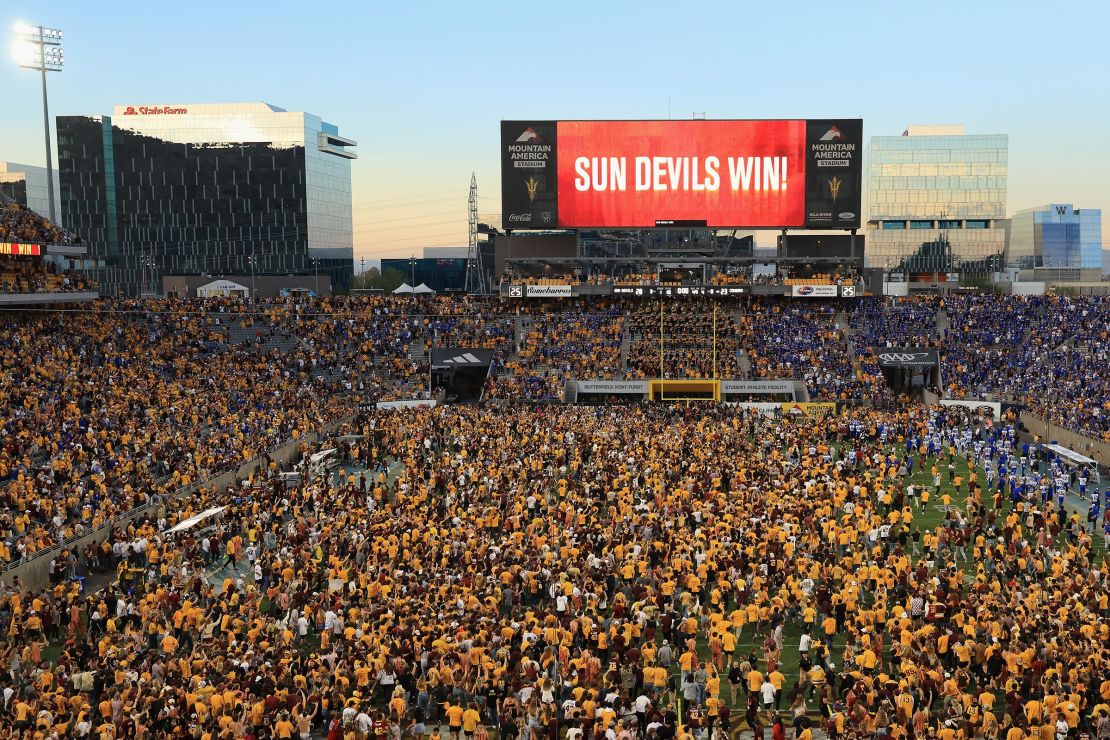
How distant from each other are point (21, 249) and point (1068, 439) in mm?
41234

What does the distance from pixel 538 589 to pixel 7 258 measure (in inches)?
1364

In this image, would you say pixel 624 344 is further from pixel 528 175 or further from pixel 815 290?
pixel 528 175

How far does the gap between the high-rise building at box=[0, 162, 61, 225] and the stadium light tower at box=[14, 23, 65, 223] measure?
2680 inches

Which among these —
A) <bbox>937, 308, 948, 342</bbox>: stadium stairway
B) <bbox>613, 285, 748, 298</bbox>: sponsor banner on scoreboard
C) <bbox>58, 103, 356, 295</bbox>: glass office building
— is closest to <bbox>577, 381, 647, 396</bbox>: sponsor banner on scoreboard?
<bbox>613, 285, 748, 298</bbox>: sponsor banner on scoreboard

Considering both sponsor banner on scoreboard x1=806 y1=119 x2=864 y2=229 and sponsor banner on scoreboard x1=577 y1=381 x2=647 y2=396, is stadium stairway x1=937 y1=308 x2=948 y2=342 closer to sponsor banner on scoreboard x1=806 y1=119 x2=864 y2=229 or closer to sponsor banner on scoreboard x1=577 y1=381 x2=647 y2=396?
sponsor banner on scoreboard x1=806 y1=119 x2=864 y2=229

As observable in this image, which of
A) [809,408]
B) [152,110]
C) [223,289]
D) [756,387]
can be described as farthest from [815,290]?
[152,110]

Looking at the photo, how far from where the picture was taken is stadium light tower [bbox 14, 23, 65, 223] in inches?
1897

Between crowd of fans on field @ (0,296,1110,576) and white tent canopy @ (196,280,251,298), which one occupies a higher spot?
white tent canopy @ (196,280,251,298)

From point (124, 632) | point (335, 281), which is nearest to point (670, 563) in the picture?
point (124, 632)

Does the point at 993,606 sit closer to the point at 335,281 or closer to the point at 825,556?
the point at 825,556

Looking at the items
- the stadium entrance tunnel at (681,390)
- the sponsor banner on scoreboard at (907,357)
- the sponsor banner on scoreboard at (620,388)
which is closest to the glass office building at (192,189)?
the sponsor banner on scoreboard at (620,388)

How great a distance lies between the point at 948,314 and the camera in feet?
160

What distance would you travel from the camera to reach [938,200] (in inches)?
4375

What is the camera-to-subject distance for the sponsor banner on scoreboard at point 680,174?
51.2m
